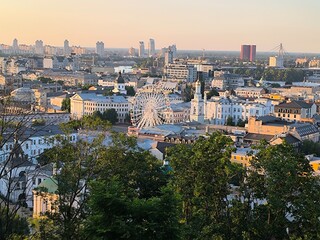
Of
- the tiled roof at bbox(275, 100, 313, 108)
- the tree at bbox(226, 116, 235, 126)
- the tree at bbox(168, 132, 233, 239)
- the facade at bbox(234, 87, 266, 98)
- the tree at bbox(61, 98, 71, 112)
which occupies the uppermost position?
the tree at bbox(168, 132, 233, 239)

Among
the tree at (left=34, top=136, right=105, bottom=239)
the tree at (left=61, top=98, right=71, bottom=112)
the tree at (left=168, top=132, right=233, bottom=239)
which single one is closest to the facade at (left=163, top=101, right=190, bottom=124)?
the tree at (left=61, top=98, right=71, bottom=112)

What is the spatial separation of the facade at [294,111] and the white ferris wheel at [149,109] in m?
10.7

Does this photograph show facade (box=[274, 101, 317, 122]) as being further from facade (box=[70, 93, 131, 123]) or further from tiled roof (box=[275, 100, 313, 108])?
facade (box=[70, 93, 131, 123])

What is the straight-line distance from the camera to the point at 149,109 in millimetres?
35281

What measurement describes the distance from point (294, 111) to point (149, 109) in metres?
12.6

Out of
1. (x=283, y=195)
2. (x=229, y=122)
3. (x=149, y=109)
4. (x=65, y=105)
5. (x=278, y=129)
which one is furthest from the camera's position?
(x=65, y=105)

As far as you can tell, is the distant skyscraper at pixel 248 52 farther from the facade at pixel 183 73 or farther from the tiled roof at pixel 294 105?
the tiled roof at pixel 294 105

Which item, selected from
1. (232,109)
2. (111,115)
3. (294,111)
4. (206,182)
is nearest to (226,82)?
(232,109)

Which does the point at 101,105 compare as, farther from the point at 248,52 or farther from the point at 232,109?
the point at 248,52

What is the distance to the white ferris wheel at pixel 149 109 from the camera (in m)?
34.9

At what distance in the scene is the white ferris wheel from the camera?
3488 cm

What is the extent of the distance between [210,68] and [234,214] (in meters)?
83.2

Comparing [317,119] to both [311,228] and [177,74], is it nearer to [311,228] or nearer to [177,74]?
[311,228]

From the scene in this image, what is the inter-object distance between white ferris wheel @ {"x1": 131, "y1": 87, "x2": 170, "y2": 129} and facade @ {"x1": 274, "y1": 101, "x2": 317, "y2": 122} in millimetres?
10677
